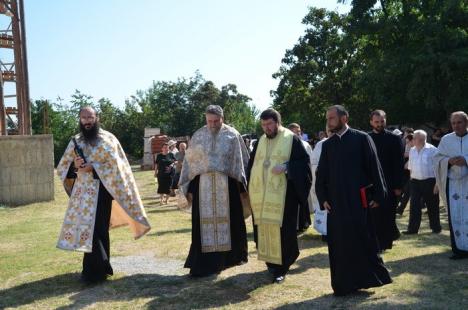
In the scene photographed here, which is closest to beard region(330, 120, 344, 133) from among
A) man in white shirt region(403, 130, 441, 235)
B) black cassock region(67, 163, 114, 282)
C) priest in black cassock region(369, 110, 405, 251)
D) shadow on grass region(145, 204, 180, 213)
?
priest in black cassock region(369, 110, 405, 251)

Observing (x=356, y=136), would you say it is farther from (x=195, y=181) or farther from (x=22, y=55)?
(x=22, y=55)

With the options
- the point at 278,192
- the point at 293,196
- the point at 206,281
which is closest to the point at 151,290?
the point at 206,281

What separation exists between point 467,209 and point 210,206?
3.46m

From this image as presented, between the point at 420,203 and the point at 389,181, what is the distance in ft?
5.92

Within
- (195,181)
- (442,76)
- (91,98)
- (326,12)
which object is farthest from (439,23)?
(91,98)

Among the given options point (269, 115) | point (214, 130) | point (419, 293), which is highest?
point (269, 115)

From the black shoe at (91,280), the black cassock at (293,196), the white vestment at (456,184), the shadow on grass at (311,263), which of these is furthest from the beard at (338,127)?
the black shoe at (91,280)

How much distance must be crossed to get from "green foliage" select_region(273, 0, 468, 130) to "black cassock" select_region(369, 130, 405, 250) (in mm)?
15388

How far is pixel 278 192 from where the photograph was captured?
6191 mm

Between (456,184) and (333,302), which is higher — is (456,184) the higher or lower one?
the higher one

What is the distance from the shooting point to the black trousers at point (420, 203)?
9062 mm

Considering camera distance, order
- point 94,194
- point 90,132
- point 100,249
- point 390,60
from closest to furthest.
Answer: point 100,249 < point 94,194 < point 90,132 < point 390,60

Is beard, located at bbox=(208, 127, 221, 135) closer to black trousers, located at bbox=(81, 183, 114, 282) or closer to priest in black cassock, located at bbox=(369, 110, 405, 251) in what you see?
black trousers, located at bbox=(81, 183, 114, 282)

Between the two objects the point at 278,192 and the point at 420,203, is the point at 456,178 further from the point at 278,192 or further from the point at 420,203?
the point at 278,192
